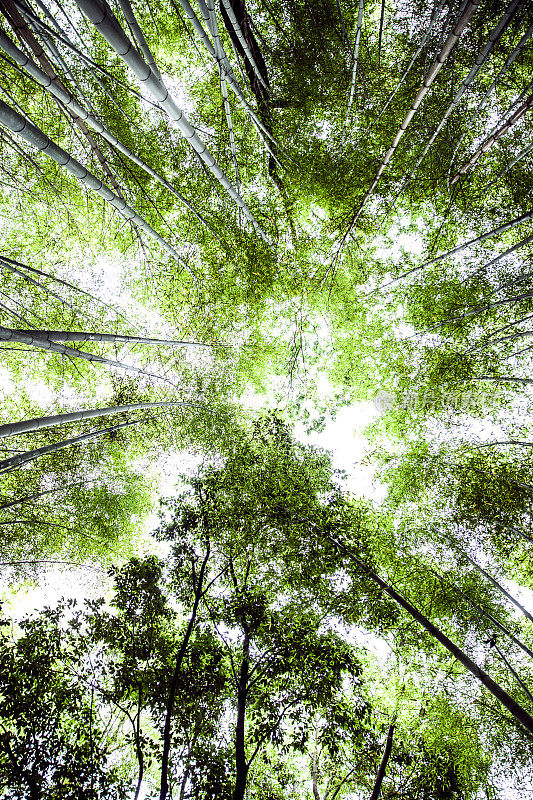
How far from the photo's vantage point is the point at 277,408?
834 cm

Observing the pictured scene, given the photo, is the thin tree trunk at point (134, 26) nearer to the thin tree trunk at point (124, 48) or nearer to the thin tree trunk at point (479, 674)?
the thin tree trunk at point (124, 48)

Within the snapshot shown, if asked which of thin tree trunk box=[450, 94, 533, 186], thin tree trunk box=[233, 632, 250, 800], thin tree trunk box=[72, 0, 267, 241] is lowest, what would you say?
thin tree trunk box=[233, 632, 250, 800]

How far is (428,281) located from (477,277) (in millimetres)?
873

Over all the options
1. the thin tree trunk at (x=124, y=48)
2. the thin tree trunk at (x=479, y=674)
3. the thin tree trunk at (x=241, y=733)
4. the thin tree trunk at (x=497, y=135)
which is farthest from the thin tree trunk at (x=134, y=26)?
the thin tree trunk at (x=241, y=733)

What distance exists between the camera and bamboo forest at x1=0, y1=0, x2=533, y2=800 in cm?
454

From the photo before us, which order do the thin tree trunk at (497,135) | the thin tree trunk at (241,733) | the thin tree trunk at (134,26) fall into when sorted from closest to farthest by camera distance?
the thin tree trunk at (134,26) → the thin tree trunk at (497,135) → the thin tree trunk at (241,733)

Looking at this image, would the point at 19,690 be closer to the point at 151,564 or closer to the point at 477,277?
the point at 151,564

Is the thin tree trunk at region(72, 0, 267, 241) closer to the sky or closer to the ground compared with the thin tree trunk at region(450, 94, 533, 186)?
closer to the ground

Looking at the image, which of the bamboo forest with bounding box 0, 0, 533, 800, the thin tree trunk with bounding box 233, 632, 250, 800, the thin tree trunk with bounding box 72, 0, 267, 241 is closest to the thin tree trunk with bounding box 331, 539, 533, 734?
the bamboo forest with bounding box 0, 0, 533, 800

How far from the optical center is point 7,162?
5777mm

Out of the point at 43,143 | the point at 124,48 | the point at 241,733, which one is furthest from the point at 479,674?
the point at 43,143

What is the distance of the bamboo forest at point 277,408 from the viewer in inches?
179

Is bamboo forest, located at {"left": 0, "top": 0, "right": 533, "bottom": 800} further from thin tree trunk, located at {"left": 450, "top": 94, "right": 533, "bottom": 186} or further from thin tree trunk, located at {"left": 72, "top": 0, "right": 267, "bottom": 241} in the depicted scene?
thin tree trunk, located at {"left": 72, "top": 0, "right": 267, "bottom": 241}

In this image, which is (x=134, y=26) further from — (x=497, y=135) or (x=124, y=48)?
(x=497, y=135)
